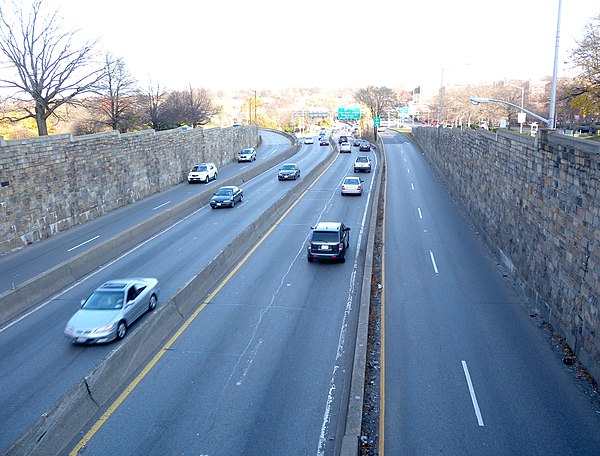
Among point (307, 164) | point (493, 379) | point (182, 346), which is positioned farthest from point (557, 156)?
point (307, 164)

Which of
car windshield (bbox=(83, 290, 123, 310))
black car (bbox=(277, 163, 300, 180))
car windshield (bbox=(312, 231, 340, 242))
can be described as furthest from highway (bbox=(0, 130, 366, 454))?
black car (bbox=(277, 163, 300, 180))

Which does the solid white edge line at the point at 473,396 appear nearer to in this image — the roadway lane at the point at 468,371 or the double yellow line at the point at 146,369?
the roadway lane at the point at 468,371

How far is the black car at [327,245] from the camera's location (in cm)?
2305

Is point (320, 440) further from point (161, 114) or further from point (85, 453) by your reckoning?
point (161, 114)

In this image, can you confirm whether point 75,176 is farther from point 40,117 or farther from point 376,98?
point 376,98

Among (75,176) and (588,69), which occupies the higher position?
(588,69)

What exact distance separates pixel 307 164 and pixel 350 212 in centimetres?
2847

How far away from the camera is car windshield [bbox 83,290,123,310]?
1591cm

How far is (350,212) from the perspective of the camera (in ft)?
114

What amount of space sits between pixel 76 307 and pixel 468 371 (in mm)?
13044

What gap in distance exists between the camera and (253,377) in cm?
1350

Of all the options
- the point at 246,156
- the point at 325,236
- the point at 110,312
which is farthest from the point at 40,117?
the point at 110,312

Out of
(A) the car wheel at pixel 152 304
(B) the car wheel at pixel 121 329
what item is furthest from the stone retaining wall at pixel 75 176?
(B) the car wheel at pixel 121 329

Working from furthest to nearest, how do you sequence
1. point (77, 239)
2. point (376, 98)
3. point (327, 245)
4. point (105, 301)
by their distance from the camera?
point (376, 98)
point (77, 239)
point (327, 245)
point (105, 301)
